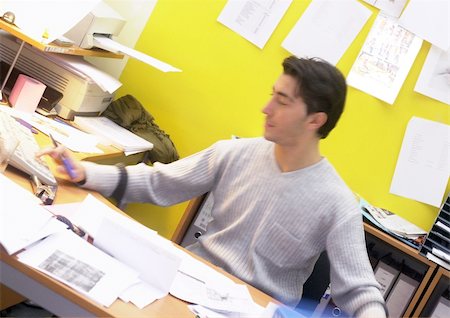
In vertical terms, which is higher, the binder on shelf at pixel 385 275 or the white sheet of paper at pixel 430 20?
the white sheet of paper at pixel 430 20

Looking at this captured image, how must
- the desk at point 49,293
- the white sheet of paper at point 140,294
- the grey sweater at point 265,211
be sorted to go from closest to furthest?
the desk at point 49,293 < the white sheet of paper at point 140,294 < the grey sweater at point 265,211

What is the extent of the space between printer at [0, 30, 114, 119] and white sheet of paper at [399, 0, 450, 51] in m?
1.49

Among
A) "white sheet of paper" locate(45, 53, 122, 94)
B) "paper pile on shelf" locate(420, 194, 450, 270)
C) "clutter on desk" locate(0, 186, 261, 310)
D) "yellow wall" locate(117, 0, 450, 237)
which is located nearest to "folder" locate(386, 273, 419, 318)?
"paper pile on shelf" locate(420, 194, 450, 270)

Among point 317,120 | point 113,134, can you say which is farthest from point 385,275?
point 113,134

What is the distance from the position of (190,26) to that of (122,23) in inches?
13.8

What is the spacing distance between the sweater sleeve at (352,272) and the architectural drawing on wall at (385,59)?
1.03 metres

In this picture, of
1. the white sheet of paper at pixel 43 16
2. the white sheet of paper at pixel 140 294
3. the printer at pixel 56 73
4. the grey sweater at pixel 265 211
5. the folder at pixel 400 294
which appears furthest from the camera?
the folder at pixel 400 294

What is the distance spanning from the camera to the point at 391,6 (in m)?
2.54

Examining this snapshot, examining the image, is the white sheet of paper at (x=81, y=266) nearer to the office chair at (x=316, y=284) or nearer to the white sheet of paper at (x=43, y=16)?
the office chair at (x=316, y=284)

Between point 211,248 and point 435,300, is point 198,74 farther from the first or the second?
point 435,300

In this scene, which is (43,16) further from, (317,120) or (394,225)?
(394,225)

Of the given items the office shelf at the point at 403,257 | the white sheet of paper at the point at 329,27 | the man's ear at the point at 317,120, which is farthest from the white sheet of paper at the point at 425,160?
the man's ear at the point at 317,120

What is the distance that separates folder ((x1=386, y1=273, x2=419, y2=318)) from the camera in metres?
2.33

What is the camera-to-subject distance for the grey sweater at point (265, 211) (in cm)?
175
